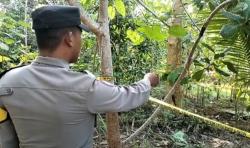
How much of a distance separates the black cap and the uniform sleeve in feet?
0.92

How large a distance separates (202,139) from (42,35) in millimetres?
3068

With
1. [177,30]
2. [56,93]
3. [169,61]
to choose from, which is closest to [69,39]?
[56,93]

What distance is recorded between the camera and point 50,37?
1648mm

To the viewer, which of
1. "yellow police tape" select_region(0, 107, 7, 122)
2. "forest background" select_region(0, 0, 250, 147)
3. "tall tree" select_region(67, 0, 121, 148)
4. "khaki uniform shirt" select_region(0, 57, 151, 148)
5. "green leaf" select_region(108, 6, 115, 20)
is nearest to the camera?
"khaki uniform shirt" select_region(0, 57, 151, 148)

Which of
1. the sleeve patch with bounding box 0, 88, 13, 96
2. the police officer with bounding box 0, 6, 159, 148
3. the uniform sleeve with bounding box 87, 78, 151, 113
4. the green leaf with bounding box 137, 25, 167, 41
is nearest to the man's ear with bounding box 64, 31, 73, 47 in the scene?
the police officer with bounding box 0, 6, 159, 148

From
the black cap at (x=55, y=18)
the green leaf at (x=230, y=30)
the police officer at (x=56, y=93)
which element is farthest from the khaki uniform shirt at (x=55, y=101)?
the green leaf at (x=230, y=30)

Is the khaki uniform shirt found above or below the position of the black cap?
below

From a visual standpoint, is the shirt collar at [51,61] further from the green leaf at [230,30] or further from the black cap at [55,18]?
the green leaf at [230,30]

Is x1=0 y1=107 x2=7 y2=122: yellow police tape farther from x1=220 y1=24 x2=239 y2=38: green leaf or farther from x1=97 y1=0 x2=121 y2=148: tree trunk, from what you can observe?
x1=220 y1=24 x2=239 y2=38: green leaf

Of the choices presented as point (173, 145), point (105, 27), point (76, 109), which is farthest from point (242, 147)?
point (76, 109)

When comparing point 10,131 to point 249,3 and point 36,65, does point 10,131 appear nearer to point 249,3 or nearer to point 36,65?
point 36,65

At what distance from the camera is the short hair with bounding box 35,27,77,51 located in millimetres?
1642

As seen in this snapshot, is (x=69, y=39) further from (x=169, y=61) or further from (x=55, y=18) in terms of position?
(x=169, y=61)

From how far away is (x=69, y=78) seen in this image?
1.63 meters
